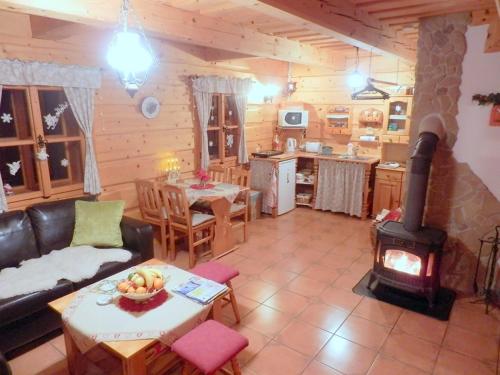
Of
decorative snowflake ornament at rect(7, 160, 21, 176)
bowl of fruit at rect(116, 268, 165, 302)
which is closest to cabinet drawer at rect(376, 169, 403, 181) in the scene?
bowl of fruit at rect(116, 268, 165, 302)

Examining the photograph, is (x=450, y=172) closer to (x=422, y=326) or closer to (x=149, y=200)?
(x=422, y=326)

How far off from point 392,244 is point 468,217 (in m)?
0.77

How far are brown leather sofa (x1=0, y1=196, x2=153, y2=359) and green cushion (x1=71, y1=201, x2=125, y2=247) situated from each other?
0.08 m

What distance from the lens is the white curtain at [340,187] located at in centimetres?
523

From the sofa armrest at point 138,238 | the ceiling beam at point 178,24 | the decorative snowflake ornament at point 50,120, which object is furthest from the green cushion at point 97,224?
the ceiling beam at point 178,24

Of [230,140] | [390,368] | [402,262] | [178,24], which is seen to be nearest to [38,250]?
[178,24]

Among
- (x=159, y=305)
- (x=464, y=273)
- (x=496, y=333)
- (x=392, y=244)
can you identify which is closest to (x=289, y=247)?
(x=392, y=244)

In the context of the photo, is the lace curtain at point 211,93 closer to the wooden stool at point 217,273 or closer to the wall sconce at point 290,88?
the wall sconce at point 290,88

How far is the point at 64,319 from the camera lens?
2.03 metres

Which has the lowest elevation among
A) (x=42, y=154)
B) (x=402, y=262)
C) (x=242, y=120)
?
(x=402, y=262)

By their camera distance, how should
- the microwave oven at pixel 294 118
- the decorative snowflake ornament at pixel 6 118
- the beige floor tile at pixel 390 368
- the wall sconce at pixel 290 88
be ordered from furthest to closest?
the wall sconce at pixel 290 88
the microwave oven at pixel 294 118
the decorative snowflake ornament at pixel 6 118
the beige floor tile at pixel 390 368

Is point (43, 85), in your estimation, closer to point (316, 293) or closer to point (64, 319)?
point (64, 319)

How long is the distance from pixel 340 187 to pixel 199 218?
2.46m

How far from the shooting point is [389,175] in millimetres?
5004
